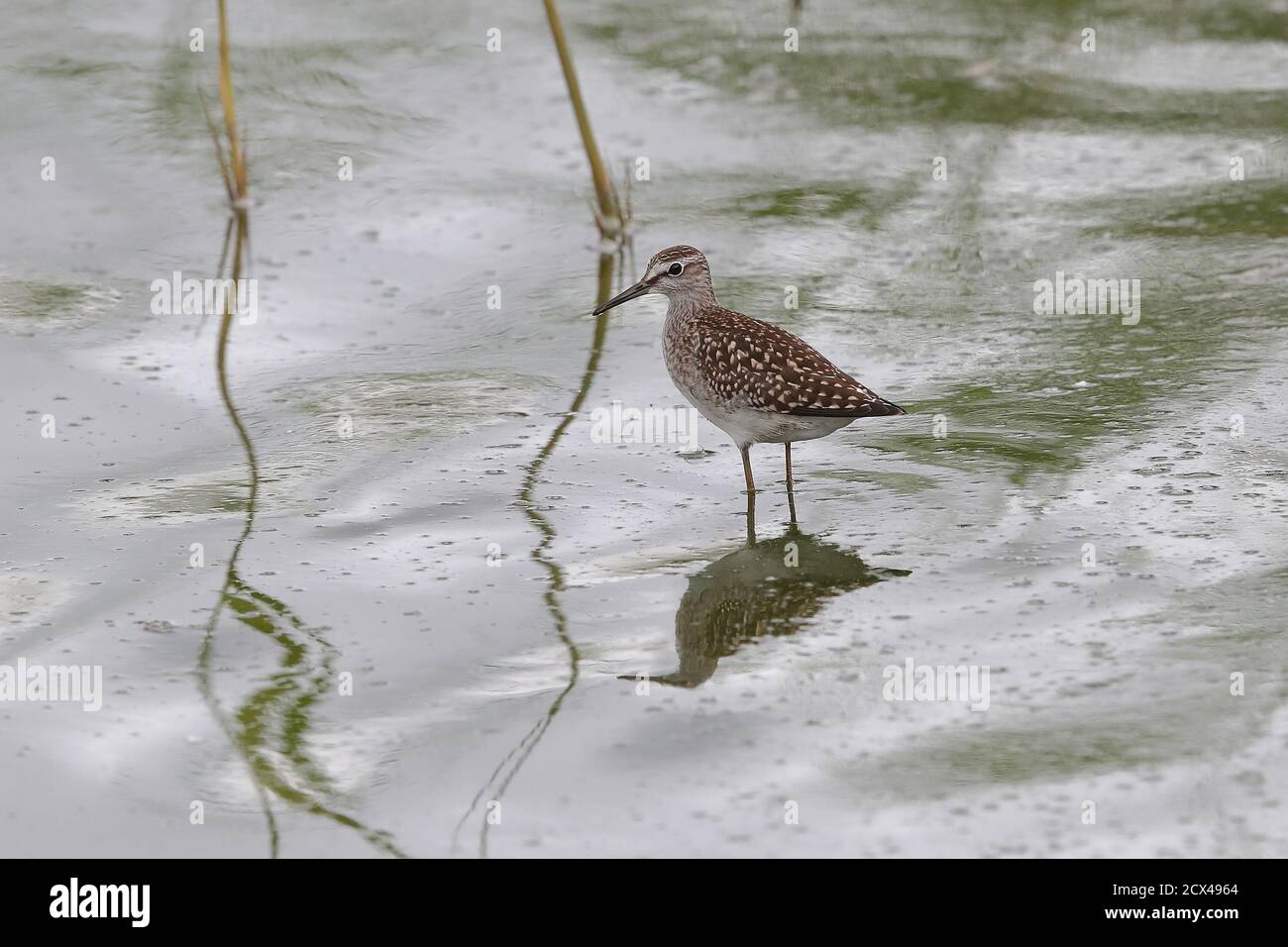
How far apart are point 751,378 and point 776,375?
110 mm

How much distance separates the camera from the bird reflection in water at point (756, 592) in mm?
6648

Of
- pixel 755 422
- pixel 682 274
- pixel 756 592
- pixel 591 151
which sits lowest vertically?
pixel 756 592

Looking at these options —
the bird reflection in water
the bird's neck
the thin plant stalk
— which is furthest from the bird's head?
the thin plant stalk

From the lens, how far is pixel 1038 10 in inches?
→ 555

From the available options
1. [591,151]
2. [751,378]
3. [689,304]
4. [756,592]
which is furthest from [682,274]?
[591,151]

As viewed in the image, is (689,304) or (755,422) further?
(689,304)

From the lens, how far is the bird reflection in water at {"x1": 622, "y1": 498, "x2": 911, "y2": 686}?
6648mm

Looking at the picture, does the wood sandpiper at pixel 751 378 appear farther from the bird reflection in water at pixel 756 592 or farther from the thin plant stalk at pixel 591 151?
the thin plant stalk at pixel 591 151

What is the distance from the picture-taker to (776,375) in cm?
763

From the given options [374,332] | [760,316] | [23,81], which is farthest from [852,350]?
[23,81]

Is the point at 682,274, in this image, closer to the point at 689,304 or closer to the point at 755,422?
the point at 689,304
